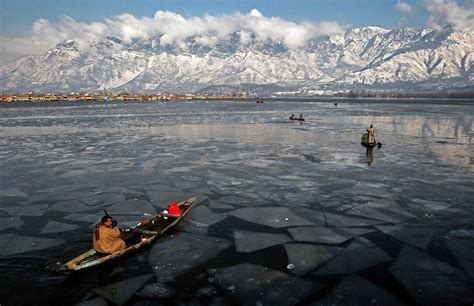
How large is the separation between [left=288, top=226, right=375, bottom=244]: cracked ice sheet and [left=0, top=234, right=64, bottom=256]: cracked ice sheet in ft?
24.5

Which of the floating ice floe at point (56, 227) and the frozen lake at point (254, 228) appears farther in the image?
the floating ice floe at point (56, 227)

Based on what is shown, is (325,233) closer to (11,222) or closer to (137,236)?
(137,236)

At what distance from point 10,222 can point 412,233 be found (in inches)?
540

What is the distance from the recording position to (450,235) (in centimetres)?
1220

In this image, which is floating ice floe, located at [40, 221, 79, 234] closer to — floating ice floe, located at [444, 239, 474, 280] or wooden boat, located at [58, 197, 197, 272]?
wooden boat, located at [58, 197, 197, 272]

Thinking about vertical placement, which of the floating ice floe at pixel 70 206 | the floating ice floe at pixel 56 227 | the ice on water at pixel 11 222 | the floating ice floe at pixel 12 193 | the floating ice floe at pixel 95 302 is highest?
the floating ice floe at pixel 12 193

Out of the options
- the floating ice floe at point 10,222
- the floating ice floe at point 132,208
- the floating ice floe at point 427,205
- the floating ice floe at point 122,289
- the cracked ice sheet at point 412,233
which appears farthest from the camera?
the floating ice floe at point 132,208

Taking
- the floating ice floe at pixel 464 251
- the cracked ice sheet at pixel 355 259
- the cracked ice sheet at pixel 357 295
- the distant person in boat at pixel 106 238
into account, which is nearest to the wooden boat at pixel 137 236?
the distant person in boat at pixel 106 238

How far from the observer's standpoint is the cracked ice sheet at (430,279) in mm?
8828

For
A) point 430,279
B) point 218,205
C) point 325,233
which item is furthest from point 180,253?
point 430,279

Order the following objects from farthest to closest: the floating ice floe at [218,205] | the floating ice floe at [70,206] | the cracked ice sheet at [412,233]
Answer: the floating ice floe at [218,205], the floating ice floe at [70,206], the cracked ice sheet at [412,233]

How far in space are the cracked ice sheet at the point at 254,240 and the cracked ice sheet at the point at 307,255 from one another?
49 centimetres

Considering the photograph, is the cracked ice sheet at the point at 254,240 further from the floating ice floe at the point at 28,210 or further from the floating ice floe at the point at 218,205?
the floating ice floe at the point at 28,210

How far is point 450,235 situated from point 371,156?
14555 millimetres
